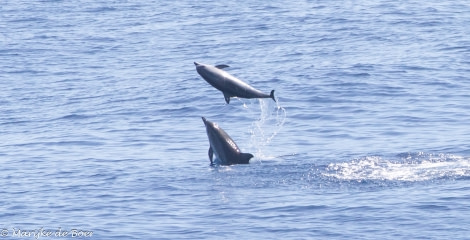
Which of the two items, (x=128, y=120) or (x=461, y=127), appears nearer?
(x=461, y=127)

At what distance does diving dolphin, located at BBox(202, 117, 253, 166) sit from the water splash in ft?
5.27

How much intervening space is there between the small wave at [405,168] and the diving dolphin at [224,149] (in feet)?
7.84

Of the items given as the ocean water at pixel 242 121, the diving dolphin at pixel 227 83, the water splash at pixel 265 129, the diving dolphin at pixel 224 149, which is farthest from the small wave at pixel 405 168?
the diving dolphin at pixel 227 83

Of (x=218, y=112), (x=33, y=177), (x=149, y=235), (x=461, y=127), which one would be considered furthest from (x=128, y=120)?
(x=149, y=235)

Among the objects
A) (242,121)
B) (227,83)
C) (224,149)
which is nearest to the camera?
(227,83)

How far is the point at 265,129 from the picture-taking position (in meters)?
38.4

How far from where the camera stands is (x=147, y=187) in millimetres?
30594

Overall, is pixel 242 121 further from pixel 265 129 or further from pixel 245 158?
pixel 245 158

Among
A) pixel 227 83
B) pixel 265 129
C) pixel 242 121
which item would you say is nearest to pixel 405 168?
pixel 227 83

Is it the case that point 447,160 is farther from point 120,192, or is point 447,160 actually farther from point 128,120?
point 128,120

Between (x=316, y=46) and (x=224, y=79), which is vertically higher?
(x=224, y=79)

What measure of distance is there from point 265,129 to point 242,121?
152cm

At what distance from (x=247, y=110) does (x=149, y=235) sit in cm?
1555

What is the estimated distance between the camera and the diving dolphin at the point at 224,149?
31875 mm
